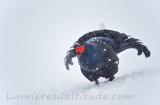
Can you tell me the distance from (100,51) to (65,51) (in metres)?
0.15

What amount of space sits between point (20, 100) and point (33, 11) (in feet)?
1.24

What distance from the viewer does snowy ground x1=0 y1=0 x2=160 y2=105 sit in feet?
4.35

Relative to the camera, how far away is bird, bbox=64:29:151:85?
1.33 m

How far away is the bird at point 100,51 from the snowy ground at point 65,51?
27 mm

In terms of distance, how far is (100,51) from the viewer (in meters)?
1.34

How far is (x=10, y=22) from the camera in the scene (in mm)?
1453

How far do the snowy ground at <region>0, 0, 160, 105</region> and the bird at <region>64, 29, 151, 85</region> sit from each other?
1.1 inches

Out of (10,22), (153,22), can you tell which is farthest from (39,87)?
(153,22)

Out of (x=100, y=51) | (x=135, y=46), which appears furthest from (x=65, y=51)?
(x=135, y=46)

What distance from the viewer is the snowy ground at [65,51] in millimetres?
1327

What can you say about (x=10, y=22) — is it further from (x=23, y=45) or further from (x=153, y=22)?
(x=153, y=22)

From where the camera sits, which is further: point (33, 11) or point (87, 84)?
point (33, 11)

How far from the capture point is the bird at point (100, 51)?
52.2 inches

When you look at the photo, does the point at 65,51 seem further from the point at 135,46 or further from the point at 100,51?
the point at 135,46
